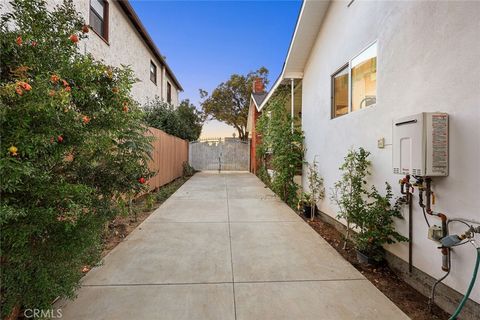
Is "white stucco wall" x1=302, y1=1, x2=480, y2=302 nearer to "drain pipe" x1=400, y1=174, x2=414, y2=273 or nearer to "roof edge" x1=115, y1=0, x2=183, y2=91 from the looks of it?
"drain pipe" x1=400, y1=174, x2=414, y2=273

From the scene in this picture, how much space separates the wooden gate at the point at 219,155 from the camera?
16812 mm

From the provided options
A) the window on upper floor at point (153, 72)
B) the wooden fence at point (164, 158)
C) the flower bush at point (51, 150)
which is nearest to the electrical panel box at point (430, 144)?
the flower bush at point (51, 150)

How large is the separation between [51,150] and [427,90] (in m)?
3.48

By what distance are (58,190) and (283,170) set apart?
5668 mm

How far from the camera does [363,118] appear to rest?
12.8 ft

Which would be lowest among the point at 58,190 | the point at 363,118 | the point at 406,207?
the point at 406,207

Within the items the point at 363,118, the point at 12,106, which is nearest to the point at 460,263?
the point at 363,118

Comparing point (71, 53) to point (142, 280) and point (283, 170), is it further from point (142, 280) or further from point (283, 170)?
point (283, 170)

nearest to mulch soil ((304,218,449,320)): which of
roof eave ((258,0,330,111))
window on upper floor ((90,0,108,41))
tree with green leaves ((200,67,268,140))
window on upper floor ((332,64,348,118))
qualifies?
window on upper floor ((332,64,348,118))

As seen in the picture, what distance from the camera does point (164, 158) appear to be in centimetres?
927

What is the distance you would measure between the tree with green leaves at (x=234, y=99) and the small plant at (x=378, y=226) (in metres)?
23.9

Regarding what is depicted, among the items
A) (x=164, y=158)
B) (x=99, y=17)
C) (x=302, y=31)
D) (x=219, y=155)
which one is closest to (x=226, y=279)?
(x=302, y=31)

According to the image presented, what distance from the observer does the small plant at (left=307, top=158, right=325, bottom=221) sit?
567 cm

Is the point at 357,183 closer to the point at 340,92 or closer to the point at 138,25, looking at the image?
the point at 340,92
